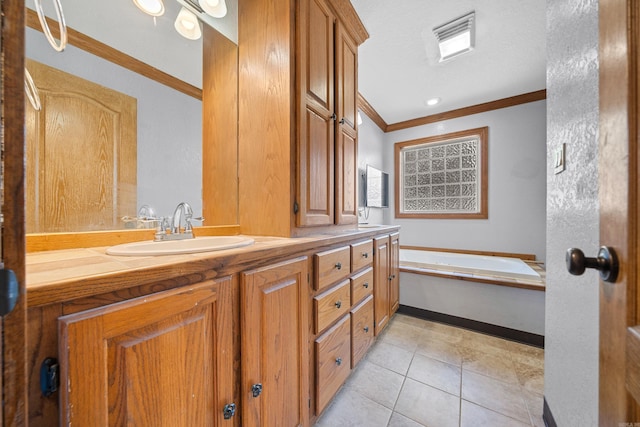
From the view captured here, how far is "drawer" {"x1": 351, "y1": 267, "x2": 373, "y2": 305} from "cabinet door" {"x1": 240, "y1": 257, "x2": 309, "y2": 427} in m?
0.48

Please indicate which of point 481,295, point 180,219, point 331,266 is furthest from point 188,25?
point 481,295

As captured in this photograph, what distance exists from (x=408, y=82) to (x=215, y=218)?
2367mm

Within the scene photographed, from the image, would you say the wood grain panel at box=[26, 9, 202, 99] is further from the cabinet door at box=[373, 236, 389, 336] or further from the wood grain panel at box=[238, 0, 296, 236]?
the cabinet door at box=[373, 236, 389, 336]

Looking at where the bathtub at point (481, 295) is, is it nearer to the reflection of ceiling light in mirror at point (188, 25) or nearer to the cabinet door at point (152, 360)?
the cabinet door at point (152, 360)

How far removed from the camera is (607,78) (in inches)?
15.9

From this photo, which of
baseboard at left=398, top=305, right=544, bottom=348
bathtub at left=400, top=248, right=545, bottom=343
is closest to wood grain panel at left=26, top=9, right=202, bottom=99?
bathtub at left=400, top=248, right=545, bottom=343

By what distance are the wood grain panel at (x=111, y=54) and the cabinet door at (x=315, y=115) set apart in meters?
0.61

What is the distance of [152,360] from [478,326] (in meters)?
2.37

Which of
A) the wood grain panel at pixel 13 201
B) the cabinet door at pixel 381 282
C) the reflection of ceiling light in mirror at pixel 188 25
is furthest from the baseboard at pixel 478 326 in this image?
the reflection of ceiling light in mirror at pixel 188 25

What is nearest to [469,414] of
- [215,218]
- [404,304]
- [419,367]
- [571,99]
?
[419,367]

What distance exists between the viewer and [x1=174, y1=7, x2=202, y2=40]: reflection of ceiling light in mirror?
1.16 meters

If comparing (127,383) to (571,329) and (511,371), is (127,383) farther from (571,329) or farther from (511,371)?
(511,371)

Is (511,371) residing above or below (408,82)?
below

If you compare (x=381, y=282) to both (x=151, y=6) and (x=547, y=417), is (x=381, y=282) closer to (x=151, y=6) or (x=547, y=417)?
(x=547, y=417)
